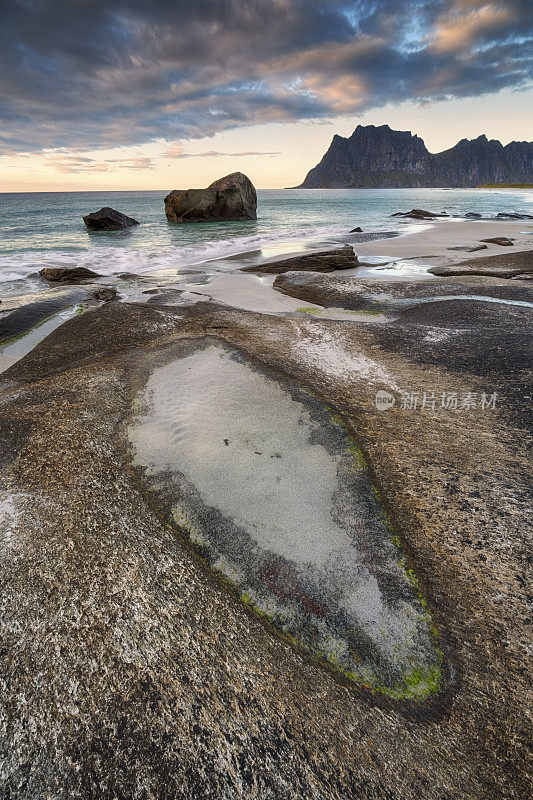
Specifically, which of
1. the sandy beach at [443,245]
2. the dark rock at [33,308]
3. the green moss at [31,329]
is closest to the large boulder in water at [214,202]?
the sandy beach at [443,245]

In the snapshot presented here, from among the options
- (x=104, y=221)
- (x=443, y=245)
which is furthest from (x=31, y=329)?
(x=104, y=221)

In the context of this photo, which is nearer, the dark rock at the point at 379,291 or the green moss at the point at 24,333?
the green moss at the point at 24,333

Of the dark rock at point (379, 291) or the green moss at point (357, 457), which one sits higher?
the dark rock at point (379, 291)

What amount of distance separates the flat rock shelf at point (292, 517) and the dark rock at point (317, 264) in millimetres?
12531

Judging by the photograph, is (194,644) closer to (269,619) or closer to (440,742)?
(269,619)

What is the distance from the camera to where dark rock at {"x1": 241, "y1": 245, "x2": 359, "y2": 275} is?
16.7 metres

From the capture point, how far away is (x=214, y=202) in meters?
54.2

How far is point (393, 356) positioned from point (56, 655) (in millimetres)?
6009

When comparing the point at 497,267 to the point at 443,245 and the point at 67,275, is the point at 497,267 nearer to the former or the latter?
the point at 443,245

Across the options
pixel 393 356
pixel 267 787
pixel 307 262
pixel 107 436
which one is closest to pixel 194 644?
pixel 267 787
